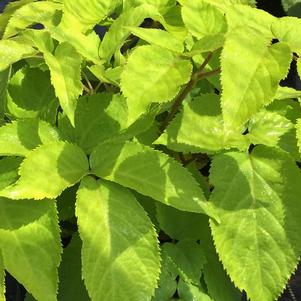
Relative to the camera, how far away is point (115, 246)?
58 cm

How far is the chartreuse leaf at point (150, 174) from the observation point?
580 millimetres

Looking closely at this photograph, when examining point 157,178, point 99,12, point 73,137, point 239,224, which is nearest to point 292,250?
point 239,224

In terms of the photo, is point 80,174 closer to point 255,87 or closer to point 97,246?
point 97,246

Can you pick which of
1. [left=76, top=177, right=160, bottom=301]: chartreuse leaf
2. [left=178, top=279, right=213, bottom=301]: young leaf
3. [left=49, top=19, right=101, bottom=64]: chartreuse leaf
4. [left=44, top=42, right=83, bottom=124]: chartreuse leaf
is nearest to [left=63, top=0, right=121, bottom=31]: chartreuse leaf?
[left=49, top=19, right=101, bottom=64]: chartreuse leaf

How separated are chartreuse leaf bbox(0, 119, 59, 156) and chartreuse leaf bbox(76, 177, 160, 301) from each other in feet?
0.25

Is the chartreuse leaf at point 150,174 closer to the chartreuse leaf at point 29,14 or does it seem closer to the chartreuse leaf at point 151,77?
the chartreuse leaf at point 151,77

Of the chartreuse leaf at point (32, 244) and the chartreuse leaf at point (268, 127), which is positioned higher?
the chartreuse leaf at point (268, 127)

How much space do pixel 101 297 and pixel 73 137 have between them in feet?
0.67

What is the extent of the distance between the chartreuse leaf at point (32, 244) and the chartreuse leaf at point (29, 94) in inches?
5.4

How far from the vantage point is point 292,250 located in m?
0.59

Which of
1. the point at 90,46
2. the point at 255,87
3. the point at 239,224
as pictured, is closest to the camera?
the point at 255,87

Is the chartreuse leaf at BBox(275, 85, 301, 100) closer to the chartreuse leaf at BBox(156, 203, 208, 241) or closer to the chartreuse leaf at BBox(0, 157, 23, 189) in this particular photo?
the chartreuse leaf at BBox(156, 203, 208, 241)

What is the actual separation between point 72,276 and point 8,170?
0.55ft

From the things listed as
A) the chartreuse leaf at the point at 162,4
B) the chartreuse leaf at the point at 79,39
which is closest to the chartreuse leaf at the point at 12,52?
the chartreuse leaf at the point at 79,39
